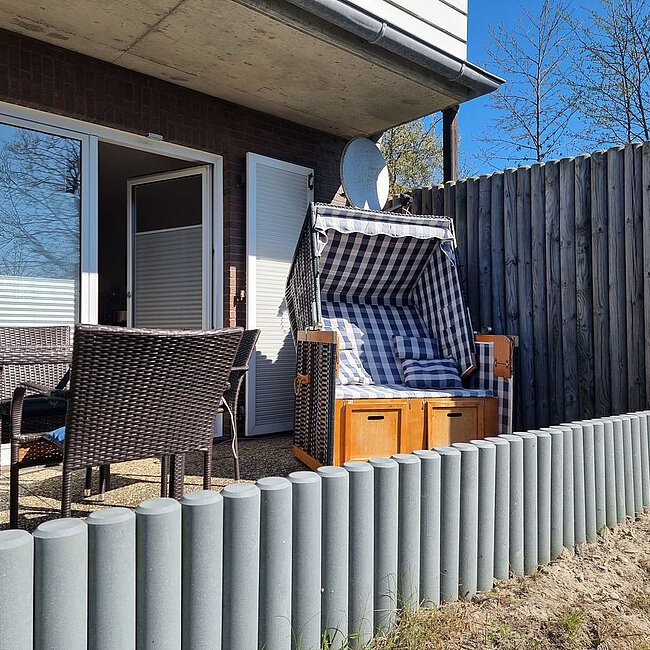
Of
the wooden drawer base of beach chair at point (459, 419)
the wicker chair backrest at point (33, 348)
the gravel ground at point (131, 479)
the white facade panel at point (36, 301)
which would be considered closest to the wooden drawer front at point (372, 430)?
the wooden drawer base of beach chair at point (459, 419)

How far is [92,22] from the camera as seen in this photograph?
12.1ft

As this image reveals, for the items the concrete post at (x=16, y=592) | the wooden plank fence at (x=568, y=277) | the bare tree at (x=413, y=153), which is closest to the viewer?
the concrete post at (x=16, y=592)

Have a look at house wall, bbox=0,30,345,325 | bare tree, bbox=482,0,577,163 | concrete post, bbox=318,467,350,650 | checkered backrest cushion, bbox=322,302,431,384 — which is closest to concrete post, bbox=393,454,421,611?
concrete post, bbox=318,467,350,650

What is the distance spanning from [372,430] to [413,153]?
9.12 metres

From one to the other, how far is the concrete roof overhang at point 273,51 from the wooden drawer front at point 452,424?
101 inches

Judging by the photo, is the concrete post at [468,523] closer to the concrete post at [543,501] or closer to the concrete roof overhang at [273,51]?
the concrete post at [543,501]

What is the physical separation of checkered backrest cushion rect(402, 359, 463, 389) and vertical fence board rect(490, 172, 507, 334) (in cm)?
77

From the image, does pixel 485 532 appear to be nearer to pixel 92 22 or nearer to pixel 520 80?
pixel 92 22

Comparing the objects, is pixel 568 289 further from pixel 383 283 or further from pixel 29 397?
pixel 29 397

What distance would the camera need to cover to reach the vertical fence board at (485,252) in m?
4.91

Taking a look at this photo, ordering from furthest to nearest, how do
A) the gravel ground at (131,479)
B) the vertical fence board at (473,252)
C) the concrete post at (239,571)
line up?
the vertical fence board at (473,252), the gravel ground at (131,479), the concrete post at (239,571)

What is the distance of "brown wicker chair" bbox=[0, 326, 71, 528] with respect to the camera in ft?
8.12

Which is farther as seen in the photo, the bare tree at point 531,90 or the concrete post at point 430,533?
the bare tree at point 531,90

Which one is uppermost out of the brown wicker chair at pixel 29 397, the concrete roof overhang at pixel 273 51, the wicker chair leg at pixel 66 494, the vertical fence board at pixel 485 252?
the concrete roof overhang at pixel 273 51
